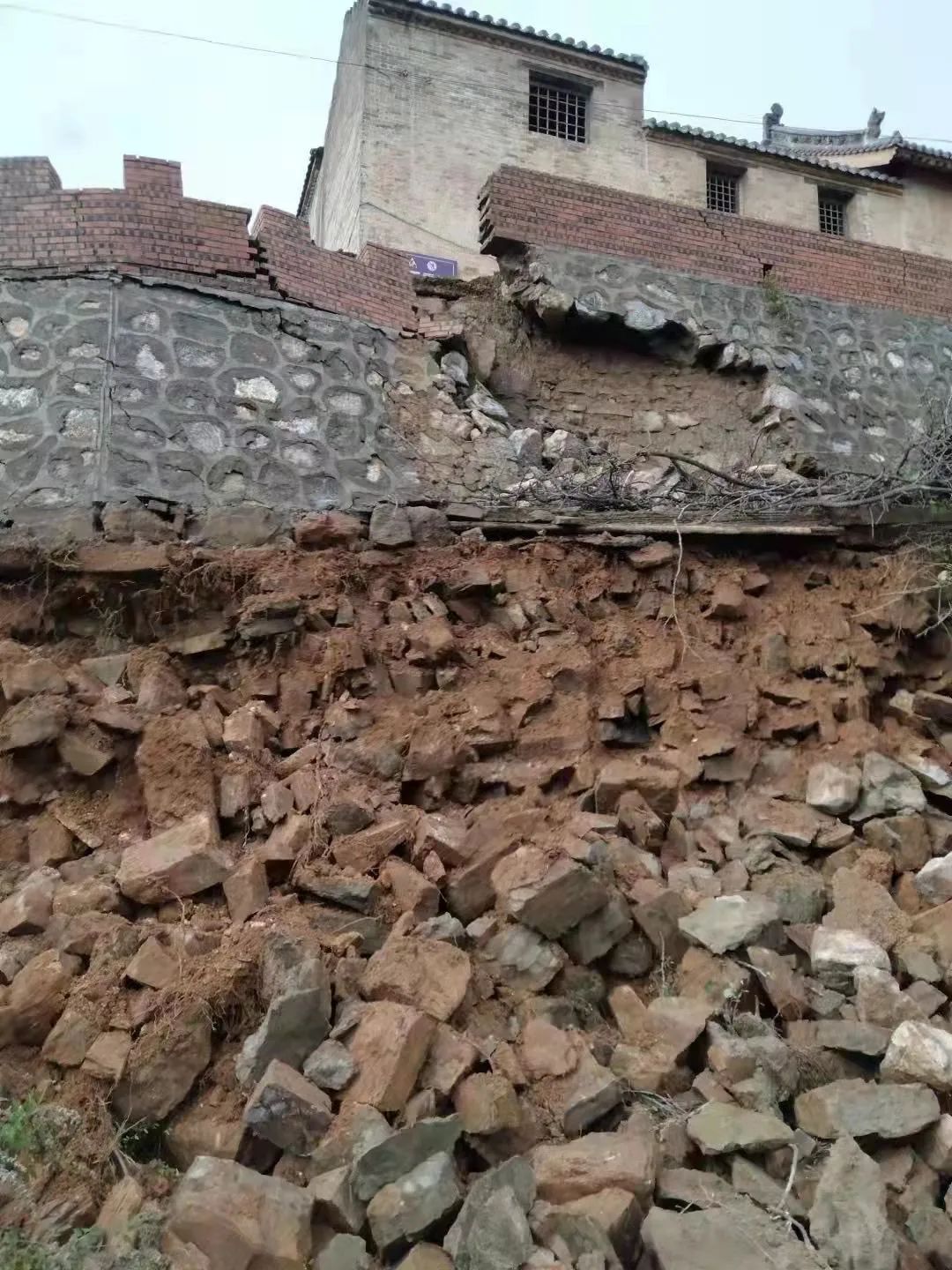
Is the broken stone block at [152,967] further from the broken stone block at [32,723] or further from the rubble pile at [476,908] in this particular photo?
the broken stone block at [32,723]

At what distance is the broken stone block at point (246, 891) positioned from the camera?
3646 mm

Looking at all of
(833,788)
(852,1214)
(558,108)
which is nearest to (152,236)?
(833,788)

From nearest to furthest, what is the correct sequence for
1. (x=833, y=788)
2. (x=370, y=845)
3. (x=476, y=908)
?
(x=476, y=908), (x=370, y=845), (x=833, y=788)

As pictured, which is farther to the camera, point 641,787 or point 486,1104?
point 641,787

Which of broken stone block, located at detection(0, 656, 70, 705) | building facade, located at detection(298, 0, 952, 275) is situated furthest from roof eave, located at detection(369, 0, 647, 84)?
broken stone block, located at detection(0, 656, 70, 705)

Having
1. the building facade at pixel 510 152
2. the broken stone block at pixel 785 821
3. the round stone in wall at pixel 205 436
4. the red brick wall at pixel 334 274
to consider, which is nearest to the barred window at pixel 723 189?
the building facade at pixel 510 152

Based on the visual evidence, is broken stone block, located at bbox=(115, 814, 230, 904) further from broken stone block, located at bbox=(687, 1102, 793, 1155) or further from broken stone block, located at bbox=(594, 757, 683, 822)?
broken stone block, located at bbox=(687, 1102, 793, 1155)

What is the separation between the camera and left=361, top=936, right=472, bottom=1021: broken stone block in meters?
3.27

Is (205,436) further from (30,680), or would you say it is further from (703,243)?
(703,243)

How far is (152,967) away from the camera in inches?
131

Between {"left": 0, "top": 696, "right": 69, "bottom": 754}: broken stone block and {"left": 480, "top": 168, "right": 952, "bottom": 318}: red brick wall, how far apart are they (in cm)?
493

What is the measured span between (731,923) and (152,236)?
5.34 m

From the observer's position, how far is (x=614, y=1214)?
265cm

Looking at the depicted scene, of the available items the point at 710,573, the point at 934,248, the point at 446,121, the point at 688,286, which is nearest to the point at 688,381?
the point at 688,286
